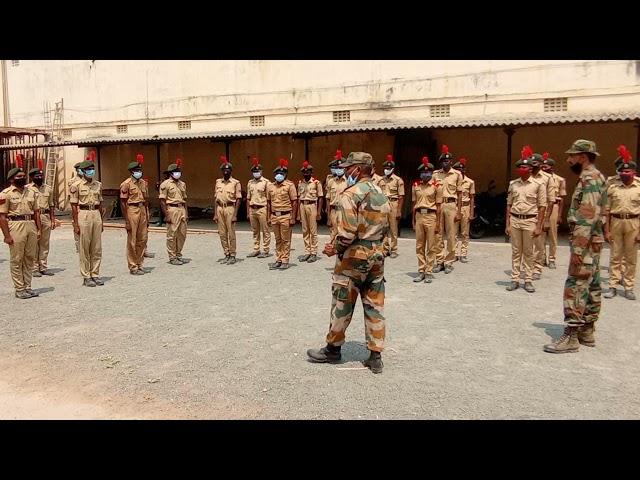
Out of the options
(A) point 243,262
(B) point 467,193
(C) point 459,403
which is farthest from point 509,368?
(A) point 243,262

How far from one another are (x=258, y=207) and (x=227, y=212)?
25.6 inches

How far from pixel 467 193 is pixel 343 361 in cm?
604

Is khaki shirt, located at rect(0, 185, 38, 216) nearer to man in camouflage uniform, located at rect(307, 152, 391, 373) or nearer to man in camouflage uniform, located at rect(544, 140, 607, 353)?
man in camouflage uniform, located at rect(307, 152, 391, 373)

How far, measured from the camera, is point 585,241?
4.93 metres

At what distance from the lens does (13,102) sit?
23.7 meters

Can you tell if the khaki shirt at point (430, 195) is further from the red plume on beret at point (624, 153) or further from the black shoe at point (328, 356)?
the black shoe at point (328, 356)

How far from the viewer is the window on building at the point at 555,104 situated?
14.0 meters

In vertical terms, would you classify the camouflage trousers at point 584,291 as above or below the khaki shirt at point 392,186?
below

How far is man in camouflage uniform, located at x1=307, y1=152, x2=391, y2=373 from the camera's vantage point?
4301mm

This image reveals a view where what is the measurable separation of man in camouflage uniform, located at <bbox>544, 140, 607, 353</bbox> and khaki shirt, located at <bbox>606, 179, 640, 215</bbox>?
8.42 feet

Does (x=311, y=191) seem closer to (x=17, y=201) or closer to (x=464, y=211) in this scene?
(x=464, y=211)

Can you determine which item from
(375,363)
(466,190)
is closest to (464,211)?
(466,190)

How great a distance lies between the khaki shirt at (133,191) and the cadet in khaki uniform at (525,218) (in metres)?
6.27

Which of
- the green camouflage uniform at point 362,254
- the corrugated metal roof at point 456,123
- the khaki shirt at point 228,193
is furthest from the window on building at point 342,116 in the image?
the green camouflage uniform at point 362,254
